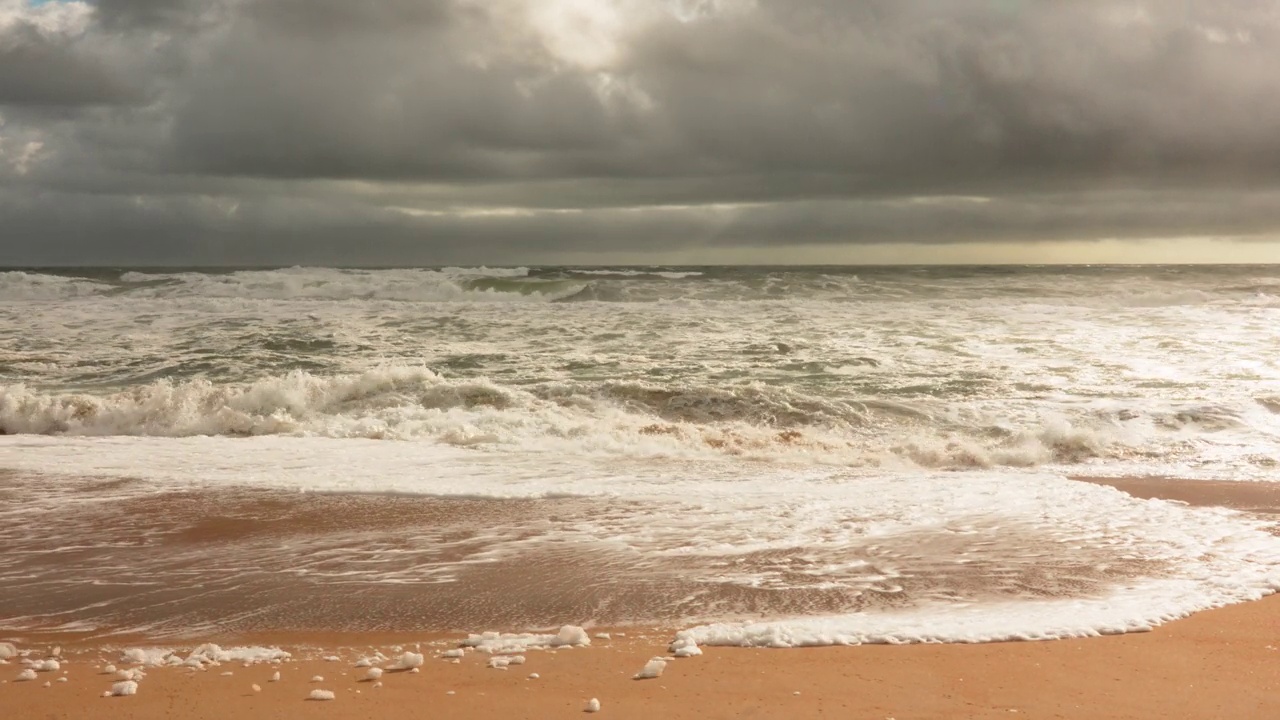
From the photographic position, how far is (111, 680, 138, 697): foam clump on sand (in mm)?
4172

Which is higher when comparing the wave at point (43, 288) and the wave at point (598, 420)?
the wave at point (43, 288)

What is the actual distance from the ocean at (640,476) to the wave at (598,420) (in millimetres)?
56

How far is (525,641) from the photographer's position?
4.84 meters

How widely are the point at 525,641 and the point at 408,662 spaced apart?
61 centimetres

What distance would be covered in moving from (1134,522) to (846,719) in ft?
15.1

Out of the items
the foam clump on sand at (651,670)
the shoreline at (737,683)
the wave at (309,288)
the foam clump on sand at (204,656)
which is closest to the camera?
the shoreline at (737,683)

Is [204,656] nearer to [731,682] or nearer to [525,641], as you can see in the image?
[525,641]

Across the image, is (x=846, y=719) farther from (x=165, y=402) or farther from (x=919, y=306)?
(x=919, y=306)

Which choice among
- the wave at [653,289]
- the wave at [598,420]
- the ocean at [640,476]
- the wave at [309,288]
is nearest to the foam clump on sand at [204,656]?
the ocean at [640,476]

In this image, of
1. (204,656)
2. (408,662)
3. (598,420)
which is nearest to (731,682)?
(408,662)

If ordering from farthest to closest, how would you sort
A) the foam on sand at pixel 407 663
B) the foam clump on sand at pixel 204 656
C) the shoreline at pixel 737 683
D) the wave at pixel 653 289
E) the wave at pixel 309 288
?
the wave at pixel 309 288 → the wave at pixel 653 289 → the foam clump on sand at pixel 204 656 → the foam on sand at pixel 407 663 → the shoreline at pixel 737 683

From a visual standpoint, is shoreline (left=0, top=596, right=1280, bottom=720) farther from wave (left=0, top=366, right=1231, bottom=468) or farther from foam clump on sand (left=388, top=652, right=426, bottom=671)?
wave (left=0, top=366, right=1231, bottom=468)

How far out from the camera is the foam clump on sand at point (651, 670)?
14.3 ft

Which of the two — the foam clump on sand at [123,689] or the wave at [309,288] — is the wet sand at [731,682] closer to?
the foam clump on sand at [123,689]
